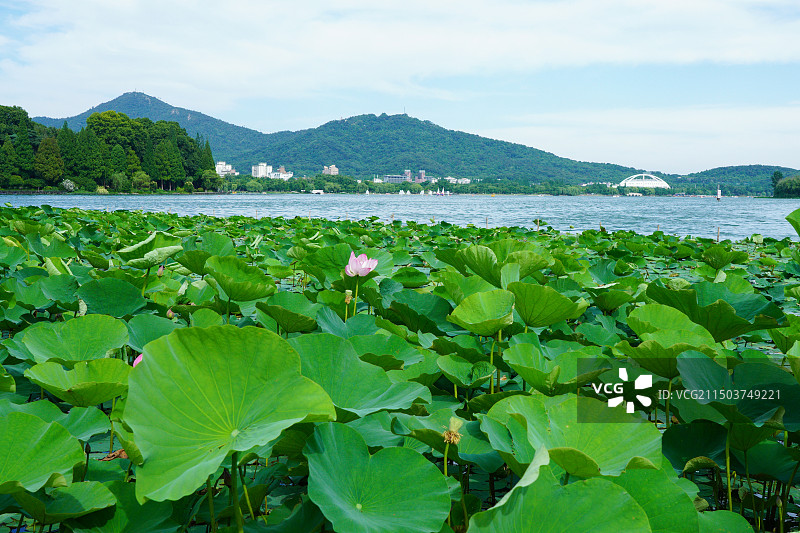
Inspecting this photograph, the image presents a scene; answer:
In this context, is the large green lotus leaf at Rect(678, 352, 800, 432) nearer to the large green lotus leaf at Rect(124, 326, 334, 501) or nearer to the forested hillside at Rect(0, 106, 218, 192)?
the large green lotus leaf at Rect(124, 326, 334, 501)

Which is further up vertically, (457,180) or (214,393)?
(457,180)

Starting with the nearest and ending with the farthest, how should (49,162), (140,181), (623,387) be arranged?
1. (623,387)
2. (49,162)
3. (140,181)

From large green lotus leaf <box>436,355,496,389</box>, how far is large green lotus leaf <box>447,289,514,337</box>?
126 millimetres

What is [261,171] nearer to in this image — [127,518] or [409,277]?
[409,277]

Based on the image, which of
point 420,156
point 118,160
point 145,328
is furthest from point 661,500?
point 420,156

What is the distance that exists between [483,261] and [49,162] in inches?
2273

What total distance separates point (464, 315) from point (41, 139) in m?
62.9

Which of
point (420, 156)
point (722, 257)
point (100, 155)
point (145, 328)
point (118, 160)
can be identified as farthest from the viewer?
point (420, 156)

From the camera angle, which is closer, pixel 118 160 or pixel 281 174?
pixel 118 160

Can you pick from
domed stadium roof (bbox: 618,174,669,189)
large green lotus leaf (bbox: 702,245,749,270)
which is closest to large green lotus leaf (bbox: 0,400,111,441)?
large green lotus leaf (bbox: 702,245,749,270)

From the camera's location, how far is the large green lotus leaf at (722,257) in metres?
4.29

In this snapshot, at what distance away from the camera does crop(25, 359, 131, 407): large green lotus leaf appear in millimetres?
1160

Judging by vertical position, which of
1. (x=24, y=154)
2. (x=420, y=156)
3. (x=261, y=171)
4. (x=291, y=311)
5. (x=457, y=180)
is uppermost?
(x=420, y=156)

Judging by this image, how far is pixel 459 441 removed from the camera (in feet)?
3.47
